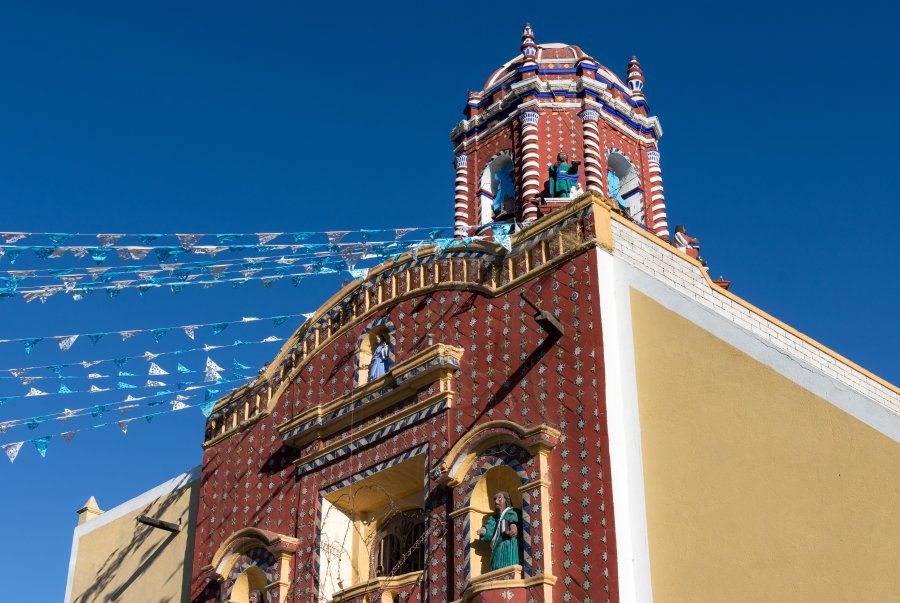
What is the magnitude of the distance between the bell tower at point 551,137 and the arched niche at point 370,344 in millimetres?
4026

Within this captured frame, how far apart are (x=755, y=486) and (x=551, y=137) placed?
32.4ft

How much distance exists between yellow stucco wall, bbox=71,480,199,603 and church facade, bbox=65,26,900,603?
10.7 inches

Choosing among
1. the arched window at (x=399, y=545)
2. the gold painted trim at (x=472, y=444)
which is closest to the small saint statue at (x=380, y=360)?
the arched window at (x=399, y=545)

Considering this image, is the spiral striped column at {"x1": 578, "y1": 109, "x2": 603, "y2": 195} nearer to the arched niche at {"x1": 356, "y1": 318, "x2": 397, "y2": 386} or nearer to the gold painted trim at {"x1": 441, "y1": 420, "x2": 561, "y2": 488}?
the arched niche at {"x1": 356, "y1": 318, "x2": 397, "y2": 386}

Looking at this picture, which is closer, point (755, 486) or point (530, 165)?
point (755, 486)

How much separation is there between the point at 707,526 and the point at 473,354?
371 cm

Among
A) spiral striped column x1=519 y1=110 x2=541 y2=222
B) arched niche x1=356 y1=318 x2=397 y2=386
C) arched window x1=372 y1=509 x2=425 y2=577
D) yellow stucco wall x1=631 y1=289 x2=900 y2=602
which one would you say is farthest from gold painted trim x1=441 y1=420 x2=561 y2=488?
spiral striped column x1=519 y1=110 x2=541 y2=222

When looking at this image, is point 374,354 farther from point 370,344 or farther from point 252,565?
point 252,565

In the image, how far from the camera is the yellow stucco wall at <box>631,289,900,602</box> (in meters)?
10.2

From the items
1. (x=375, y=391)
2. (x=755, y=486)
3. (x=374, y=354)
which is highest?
(x=374, y=354)

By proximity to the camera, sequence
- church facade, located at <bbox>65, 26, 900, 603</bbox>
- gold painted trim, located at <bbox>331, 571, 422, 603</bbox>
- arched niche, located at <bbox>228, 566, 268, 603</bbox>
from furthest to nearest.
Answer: arched niche, located at <bbox>228, 566, 268, 603</bbox>, gold painted trim, located at <bbox>331, 571, 422, 603</bbox>, church facade, located at <bbox>65, 26, 900, 603</bbox>

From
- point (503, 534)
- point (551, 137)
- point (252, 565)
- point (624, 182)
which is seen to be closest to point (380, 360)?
point (252, 565)

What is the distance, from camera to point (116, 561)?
18312 millimetres

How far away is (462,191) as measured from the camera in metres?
20.1
